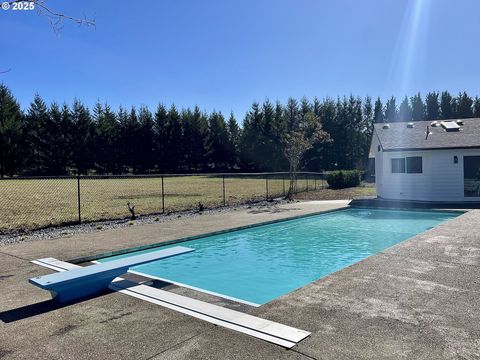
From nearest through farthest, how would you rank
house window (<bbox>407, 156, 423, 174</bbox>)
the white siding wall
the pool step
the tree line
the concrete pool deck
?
the concrete pool deck → the pool step → the white siding wall → house window (<bbox>407, 156, 423, 174</bbox>) → the tree line

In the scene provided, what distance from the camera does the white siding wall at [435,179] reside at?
16.6 meters

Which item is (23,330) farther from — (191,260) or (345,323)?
(191,260)

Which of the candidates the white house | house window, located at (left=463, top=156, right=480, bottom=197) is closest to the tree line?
the white house

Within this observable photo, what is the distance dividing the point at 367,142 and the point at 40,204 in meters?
38.8

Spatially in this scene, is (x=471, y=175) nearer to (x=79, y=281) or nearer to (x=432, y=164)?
(x=432, y=164)

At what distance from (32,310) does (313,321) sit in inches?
120

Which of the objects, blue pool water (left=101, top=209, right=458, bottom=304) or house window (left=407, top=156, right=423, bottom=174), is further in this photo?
house window (left=407, top=156, right=423, bottom=174)

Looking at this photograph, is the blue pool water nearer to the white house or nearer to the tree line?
the white house

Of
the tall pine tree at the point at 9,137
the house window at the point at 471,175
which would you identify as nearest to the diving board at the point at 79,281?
the house window at the point at 471,175

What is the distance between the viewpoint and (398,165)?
1777 centimetres

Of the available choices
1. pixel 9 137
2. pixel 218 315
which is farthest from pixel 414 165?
pixel 9 137

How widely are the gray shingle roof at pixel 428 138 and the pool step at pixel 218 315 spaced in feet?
49.3

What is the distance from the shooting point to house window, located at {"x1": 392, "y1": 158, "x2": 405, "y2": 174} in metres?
17.6

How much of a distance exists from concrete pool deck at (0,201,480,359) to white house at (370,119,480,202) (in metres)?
11.7
